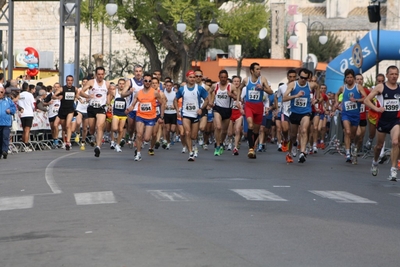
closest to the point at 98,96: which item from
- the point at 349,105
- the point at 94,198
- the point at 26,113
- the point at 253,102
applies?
the point at 253,102

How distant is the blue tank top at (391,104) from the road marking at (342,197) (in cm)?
318

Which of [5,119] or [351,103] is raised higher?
[351,103]

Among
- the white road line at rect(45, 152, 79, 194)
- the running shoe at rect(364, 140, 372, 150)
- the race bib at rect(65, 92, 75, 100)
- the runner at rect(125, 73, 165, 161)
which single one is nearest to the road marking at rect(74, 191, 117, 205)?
the white road line at rect(45, 152, 79, 194)

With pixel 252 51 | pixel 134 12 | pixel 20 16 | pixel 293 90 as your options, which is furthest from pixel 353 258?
pixel 20 16

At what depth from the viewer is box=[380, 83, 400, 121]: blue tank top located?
17219mm

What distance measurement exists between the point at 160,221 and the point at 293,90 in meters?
10.8

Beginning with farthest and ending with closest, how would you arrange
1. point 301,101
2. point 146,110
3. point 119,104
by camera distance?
1. point 119,104
2. point 146,110
3. point 301,101

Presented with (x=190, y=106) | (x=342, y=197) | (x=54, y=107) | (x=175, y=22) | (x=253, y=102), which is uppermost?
(x=175, y=22)

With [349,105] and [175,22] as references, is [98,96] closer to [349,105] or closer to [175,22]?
[349,105]

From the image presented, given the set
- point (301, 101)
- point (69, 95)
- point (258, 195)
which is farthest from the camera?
point (69, 95)

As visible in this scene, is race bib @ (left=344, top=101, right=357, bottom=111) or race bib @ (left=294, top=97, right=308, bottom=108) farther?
race bib @ (left=344, top=101, right=357, bottom=111)

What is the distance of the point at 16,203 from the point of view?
1317cm

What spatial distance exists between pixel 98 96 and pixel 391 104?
27.2 ft

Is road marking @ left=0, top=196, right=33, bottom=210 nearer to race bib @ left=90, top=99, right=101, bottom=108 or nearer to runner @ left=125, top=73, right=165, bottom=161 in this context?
runner @ left=125, top=73, right=165, bottom=161
